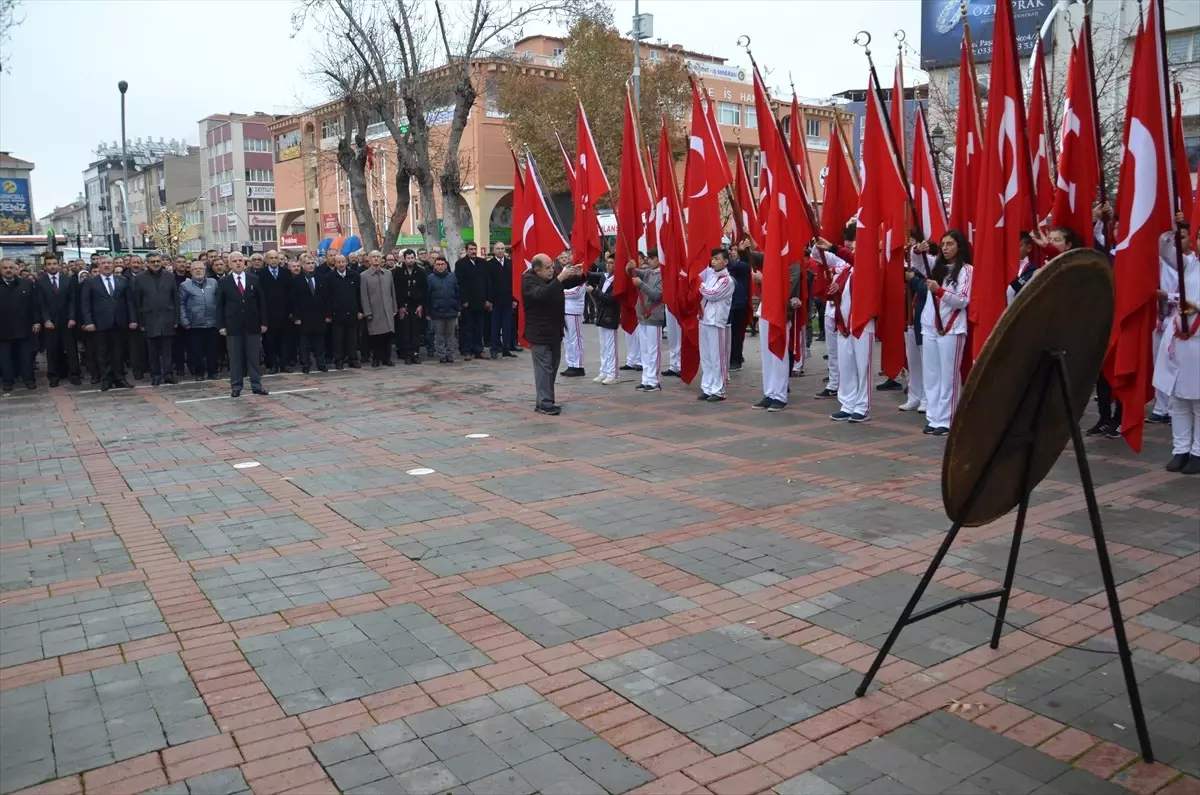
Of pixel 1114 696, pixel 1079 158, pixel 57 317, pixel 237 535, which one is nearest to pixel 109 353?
pixel 57 317

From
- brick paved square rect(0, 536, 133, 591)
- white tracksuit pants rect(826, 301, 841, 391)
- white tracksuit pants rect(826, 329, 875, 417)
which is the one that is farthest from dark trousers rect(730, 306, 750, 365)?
brick paved square rect(0, 536, 133, 591)

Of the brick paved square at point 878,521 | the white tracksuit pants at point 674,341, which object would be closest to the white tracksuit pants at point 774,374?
the white tracksuit pants at point 674,341

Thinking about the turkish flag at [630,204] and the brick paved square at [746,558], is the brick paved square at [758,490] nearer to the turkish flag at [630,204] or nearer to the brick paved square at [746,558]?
the brick paved square at [746,558]

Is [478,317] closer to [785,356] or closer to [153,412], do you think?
[153,412]

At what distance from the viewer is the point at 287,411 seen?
42.4ft

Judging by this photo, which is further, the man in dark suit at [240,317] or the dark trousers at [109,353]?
the dark trousers at [109,353]

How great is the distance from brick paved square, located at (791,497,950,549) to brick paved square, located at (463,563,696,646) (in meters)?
1.73

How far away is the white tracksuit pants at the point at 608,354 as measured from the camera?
1515 centimetres

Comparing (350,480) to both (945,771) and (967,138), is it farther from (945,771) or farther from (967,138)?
(967,138)

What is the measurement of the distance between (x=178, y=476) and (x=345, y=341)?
9318 mm

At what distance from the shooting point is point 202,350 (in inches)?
659

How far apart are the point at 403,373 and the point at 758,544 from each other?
454 inches

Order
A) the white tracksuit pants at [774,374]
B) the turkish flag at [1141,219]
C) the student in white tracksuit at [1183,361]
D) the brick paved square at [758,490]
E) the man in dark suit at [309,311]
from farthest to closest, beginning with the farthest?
the man in dark suit at [309,311], the white tracksuit pants at [774,374], the student in white tracksuit at [1183,361], the brick paved square at [758,490], the turkish flag at [1141,219]

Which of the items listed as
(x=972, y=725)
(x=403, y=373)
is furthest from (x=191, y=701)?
(x=403, y=373)
